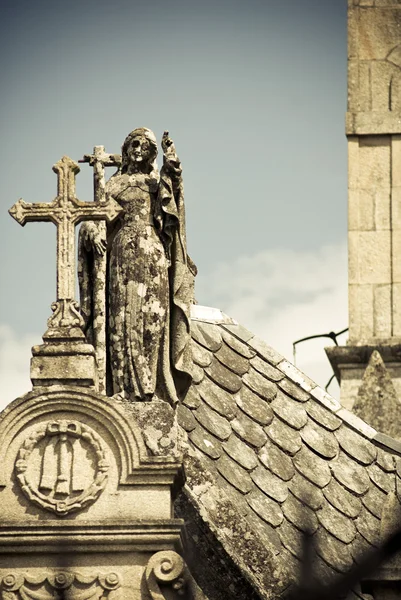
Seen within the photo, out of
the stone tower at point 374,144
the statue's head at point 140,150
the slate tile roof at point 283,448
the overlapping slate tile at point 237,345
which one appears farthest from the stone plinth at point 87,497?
the stone tower at point 374,144

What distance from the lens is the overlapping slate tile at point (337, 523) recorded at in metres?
21.0

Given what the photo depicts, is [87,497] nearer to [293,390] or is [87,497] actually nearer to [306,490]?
[306,490]

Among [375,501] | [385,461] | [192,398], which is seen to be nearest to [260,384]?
[192,398]

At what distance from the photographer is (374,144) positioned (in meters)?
30.7

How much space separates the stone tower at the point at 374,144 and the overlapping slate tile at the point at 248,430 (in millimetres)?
8918

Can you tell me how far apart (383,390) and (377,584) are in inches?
248

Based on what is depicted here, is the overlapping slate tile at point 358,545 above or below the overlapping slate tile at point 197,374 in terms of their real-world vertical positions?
below

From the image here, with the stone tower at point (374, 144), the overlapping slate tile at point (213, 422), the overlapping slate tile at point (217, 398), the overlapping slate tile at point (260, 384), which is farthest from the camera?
the stone tower at point (374, 144)

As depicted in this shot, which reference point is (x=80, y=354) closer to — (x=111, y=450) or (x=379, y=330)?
(x=111, y=450)

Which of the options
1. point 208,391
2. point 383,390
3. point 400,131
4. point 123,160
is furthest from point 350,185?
point 123,160

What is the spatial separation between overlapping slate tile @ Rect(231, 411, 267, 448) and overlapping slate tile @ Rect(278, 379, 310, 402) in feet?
1.79

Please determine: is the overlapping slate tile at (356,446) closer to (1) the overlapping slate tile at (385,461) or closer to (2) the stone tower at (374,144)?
(1) the overlapping slate tile at (385,461)

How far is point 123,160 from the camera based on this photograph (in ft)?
63.4

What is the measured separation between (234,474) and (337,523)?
92 centimetres
